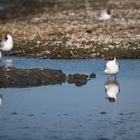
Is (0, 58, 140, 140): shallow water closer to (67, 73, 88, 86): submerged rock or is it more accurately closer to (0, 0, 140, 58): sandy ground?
(67, 73, 88, 86): submerged rock

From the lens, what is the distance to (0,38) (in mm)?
35375

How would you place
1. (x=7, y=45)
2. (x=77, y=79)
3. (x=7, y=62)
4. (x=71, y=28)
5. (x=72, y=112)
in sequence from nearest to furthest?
(x=72, y=112), (x=77, y=79), (x=7, y=62), (x=7, y=45), (x=71, y=28)

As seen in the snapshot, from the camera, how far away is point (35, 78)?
954 inches

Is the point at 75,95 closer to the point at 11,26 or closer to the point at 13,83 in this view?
the point at 13,83

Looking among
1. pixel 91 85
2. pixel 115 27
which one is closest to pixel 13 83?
pixel 91 85

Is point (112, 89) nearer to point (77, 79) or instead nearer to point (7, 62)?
point (77, 79)

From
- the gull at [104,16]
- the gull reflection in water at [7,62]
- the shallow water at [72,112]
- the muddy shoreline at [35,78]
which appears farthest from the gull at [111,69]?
the gull at [104,16]

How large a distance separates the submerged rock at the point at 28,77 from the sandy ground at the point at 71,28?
21.0 ft

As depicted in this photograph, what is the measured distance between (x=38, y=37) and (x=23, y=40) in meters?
0.88

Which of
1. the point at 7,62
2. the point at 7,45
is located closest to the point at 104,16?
the point at 7,45

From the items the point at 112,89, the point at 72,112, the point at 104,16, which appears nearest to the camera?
the point at 72,112

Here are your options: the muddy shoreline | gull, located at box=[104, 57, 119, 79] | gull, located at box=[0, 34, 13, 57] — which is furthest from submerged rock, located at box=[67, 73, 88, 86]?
gull, located at box=[0, 34, 13, 57]

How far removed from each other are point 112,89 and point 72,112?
3.56 metres

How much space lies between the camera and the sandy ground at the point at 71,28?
32.0 m
